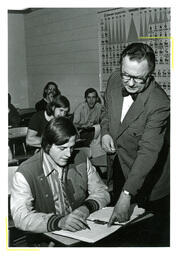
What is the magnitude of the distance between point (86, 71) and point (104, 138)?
2.75 meters

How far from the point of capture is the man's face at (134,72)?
1.46 m

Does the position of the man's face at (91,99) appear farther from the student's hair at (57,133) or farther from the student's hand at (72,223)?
the student's hand at (72,223)

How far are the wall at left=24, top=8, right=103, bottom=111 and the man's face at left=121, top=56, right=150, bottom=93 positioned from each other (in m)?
2.64

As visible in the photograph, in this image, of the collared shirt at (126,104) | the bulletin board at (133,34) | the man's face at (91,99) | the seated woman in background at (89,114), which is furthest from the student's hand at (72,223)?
the man's face at (91,99)

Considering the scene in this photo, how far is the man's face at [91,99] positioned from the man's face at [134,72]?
7.25 feet

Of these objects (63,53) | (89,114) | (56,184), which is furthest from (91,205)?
(63,53)

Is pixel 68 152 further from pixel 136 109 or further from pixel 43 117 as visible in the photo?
pixel 43 117

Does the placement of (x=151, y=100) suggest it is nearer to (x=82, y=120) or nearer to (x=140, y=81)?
(x=140, y=81)

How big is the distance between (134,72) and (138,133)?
1.23 ft

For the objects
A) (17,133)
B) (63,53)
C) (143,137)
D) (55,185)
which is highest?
(63,53)

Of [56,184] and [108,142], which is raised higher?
[108,142]

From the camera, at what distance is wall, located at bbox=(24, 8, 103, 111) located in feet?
13.4

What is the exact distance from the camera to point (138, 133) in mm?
1677
